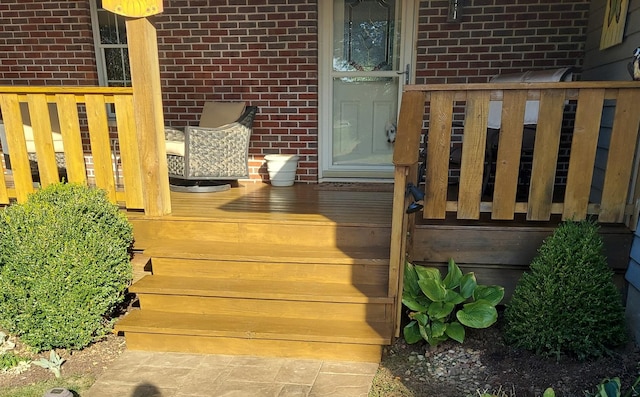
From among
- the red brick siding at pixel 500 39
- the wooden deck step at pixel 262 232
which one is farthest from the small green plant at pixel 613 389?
the red brick siding at pixel 500 39

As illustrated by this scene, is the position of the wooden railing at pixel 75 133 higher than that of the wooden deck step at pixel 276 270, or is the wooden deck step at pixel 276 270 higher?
the wooden railing at pixel 75 133

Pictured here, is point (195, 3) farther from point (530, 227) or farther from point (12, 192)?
Answer: point (530, 227)

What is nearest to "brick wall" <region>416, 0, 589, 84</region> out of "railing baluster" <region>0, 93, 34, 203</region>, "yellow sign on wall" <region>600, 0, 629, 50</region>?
"yellow sign on wall" <region>600, 0, 629, 50</region>

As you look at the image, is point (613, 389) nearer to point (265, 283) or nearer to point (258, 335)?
point (258, 335)

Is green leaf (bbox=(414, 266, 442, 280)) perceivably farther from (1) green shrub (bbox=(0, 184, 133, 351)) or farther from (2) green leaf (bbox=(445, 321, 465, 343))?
(1) green shrub (bbox=(0, 184, 133, 351))

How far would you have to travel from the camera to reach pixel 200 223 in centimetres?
305

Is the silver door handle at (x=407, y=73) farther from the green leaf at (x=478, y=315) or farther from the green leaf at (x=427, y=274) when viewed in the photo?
the green leaf at (x=478, y=315)

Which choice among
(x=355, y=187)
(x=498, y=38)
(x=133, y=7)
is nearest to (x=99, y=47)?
(x=133, y=7)

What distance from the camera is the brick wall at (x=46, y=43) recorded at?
→ 14.4ft

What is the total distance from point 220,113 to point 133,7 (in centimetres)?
150

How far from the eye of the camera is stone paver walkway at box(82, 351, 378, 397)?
2.20 m

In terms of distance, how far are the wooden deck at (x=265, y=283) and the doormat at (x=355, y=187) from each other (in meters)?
0.77

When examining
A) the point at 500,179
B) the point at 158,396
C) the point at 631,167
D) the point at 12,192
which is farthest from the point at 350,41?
the point at 158,396

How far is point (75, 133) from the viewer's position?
9.80ft
